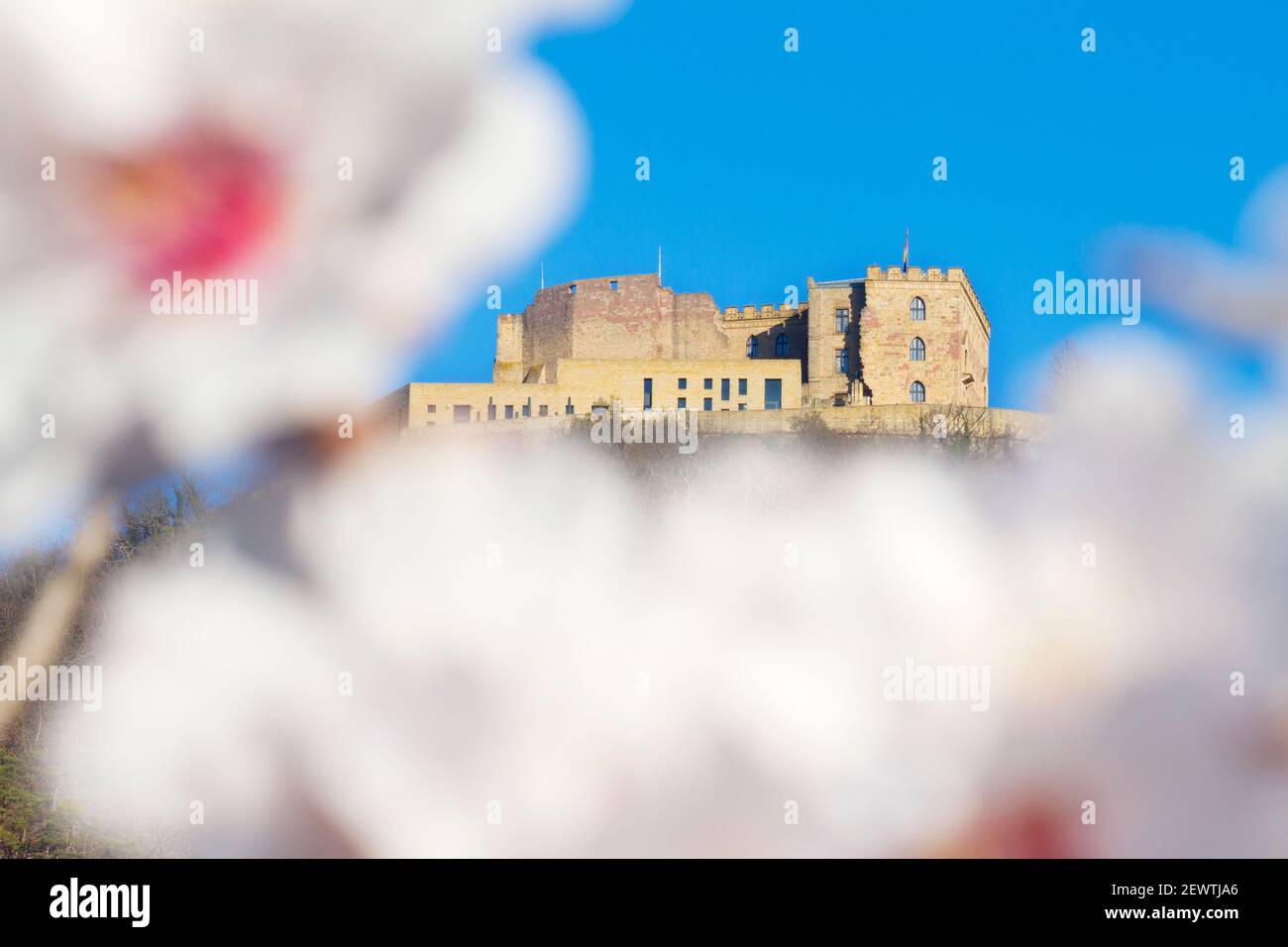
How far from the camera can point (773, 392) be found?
76.0 feet

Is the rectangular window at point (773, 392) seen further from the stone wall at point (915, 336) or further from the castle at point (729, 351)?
the stone wall at point (915, 336)

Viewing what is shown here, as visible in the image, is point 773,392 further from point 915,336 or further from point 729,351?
point 729,351

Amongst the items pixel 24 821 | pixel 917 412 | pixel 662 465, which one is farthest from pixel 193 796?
pixel 917 412

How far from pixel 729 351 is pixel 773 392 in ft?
Answer: 10.1

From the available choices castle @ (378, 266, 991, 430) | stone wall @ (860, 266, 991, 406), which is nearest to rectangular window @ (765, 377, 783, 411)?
castle @ (378, 266, 991, 430)

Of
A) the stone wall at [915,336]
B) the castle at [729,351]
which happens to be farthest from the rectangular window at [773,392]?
the stone wall at [915,336]

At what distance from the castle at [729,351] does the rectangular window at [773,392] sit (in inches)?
0.6

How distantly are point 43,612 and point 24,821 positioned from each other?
18.4ft

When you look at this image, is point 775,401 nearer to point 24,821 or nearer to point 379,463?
point 24,821

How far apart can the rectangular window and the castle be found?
1 cm

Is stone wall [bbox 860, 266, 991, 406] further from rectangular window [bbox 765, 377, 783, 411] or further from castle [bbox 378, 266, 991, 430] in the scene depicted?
rectangular window [bbox 765, 377, 783, 411]

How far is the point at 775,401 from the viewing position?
23078mm

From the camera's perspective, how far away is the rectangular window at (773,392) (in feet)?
75.6

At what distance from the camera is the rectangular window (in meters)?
23.0
